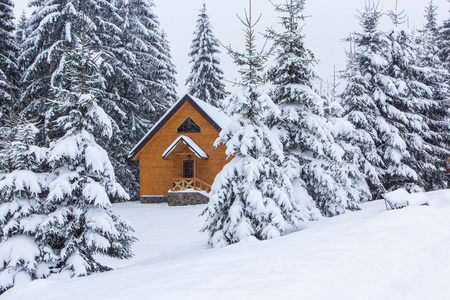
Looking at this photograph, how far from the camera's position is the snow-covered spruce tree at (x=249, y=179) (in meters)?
9.21

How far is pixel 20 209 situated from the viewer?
8.27 m

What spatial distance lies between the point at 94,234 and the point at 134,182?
20176 mm

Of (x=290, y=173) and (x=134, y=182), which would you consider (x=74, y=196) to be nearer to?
(x=290, y=173)

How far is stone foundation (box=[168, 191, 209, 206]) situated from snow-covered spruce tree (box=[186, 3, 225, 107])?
48.4 ft

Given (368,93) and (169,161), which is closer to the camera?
(368,93)

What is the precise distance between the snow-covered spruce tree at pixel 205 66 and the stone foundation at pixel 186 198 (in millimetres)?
14757

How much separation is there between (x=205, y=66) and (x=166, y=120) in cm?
1321

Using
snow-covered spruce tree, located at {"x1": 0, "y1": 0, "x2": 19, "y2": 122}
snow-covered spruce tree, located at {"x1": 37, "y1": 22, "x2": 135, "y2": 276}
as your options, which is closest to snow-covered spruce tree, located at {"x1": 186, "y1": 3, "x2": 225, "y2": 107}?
snow-covered spruce tree, located at {"x1": 0, "y1": 0, "x2": 19, "y2": 122}

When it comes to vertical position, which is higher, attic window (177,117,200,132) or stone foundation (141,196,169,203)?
attic window (177,117,200,132)

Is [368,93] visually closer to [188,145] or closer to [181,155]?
[188,145]

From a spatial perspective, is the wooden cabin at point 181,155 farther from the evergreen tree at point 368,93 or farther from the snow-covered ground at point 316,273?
the snow-covered ground at point 316,273

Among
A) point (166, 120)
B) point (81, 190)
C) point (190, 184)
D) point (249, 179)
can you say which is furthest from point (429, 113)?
point (81, 190)

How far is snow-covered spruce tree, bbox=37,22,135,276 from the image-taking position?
821cm

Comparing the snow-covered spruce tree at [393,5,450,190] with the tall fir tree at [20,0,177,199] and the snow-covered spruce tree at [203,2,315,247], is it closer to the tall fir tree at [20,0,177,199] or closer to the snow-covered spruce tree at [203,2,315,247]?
the snow-covered spruce tree at [203,2,315,247]
